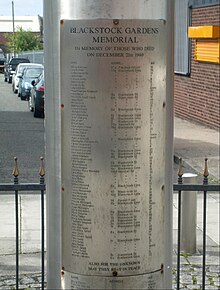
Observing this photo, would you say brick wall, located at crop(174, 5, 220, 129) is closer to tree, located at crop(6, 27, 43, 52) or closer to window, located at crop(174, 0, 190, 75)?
window, located at crop(174, 0, 190, 75)

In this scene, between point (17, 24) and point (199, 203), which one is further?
point (17, 24)

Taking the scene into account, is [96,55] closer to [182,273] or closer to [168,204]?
[168,204]

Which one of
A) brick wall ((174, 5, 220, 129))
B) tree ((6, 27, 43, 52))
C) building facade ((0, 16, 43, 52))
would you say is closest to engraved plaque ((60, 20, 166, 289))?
building facade ((0, 16, 43, 52))

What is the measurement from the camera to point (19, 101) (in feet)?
72.1

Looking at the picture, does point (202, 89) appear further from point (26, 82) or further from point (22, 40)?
point (22, 40)

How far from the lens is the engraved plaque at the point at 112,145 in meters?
2.99

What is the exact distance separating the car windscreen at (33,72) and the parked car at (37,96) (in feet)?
7.22

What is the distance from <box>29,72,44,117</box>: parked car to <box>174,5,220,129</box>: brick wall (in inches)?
179

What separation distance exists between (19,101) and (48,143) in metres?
19.0

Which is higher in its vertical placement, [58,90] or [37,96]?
[58,90]

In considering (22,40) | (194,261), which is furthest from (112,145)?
(22,40)

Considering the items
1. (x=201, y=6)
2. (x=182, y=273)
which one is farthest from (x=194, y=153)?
(x=182, y=273)

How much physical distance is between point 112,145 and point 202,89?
18.0 meters

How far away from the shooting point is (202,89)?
817 inches
